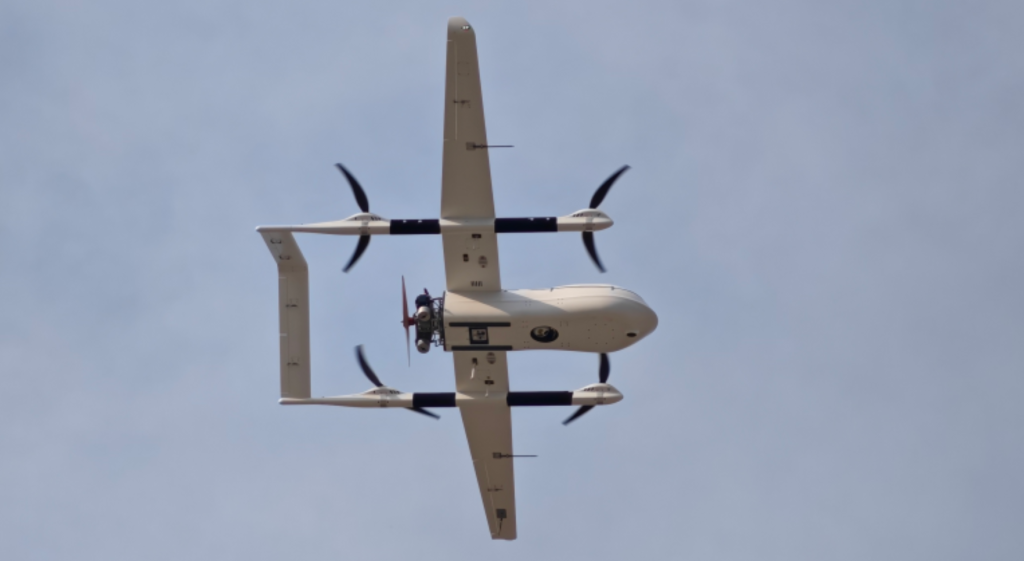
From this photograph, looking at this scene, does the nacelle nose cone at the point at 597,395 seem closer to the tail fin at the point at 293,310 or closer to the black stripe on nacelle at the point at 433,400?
the black stripe on nacelle at the point at 433,400

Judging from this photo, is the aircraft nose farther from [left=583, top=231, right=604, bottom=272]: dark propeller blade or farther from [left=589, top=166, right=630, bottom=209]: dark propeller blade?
[left=589, top=166, right=630, bottom=209]: dark propeller blade

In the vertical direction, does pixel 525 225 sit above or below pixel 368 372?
above

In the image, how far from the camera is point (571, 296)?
1426 inches

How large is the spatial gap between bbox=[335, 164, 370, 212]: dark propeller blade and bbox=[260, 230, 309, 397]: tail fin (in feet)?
7.63

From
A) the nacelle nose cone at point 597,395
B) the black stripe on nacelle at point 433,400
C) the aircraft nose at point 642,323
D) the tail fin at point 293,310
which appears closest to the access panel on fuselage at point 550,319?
the aircraft nose at point 642,323

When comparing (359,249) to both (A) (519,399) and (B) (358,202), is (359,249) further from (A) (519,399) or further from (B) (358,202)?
(A) (519,399)

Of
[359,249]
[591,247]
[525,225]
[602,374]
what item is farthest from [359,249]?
[602,374]

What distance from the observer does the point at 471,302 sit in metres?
36.8

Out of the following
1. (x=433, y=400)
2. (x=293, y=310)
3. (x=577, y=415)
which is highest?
(x=293, y=310)

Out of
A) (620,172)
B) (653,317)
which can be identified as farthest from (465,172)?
(653,317)

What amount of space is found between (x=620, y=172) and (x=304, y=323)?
393 inches

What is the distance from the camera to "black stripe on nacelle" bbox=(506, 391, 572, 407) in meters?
38.5

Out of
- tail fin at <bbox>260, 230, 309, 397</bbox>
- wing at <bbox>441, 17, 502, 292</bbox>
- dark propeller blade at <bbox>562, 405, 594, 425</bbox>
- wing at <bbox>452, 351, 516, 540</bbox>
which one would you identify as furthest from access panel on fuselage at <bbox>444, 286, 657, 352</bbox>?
tail fin at <bbox>260, 230, 309, 397</bbox>

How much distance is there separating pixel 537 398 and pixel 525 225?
5.59 m
